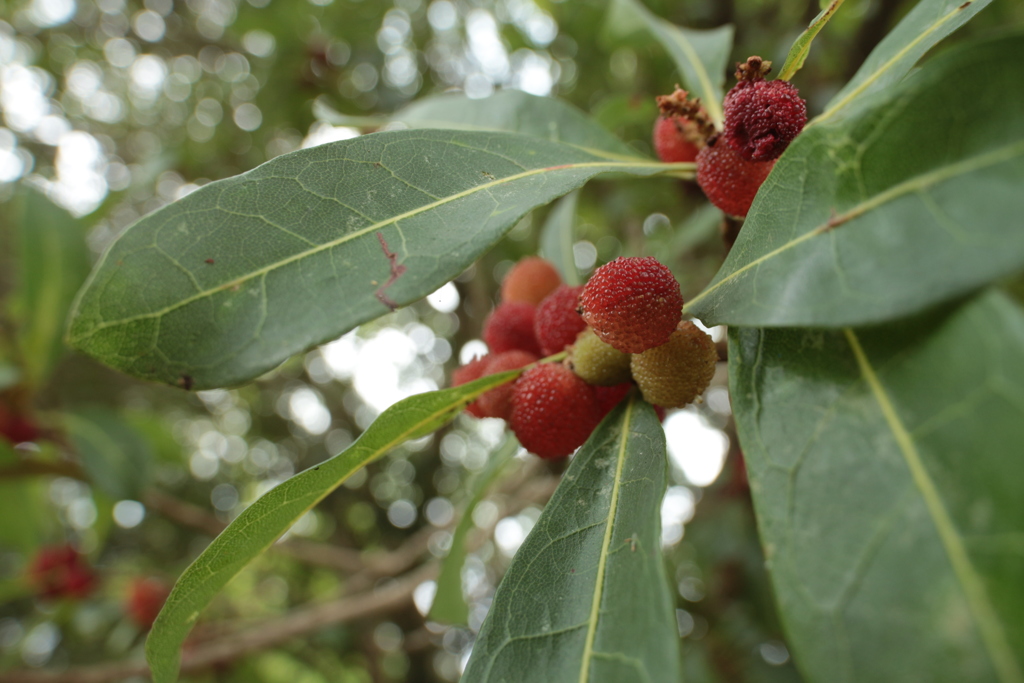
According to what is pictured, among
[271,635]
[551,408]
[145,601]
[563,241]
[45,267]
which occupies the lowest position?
[271,635]

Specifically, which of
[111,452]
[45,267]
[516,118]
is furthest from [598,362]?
[45,267]

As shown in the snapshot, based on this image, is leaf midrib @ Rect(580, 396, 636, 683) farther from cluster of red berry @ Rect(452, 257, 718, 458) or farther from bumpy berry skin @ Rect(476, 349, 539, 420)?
bumpy berry skin @ Rect(476, 349, 539, 420)

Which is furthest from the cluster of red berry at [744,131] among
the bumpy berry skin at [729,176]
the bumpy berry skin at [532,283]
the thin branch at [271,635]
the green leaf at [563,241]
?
the thin branch at [271,635]

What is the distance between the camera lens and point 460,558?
119 cm

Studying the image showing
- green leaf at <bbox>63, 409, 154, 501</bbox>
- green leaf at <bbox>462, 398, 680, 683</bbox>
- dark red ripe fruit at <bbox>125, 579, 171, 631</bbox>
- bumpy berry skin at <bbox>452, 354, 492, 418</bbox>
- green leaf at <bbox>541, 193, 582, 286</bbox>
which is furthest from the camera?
dark red ripe fruit at <bbox>125, 579, 171, 631</bbox>

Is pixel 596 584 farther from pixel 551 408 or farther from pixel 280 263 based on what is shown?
pixel 280 263

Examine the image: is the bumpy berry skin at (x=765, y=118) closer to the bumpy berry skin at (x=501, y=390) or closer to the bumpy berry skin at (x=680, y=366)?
the bumpy berry skin at (x=680, y=366)

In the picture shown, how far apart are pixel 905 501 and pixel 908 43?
1.97ft

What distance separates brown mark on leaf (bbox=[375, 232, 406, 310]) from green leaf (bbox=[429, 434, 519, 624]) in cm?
52

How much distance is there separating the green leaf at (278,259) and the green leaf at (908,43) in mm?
391

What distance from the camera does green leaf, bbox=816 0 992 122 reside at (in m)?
0.67

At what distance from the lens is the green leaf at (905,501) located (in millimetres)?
388

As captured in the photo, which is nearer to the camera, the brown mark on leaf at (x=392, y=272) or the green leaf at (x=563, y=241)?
the brown mark on leaf at (x=392, y=272)

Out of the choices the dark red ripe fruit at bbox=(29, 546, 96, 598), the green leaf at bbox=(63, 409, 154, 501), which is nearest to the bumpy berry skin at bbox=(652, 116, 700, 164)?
the green leaf at bbox=(63, 409, 154, 501)
